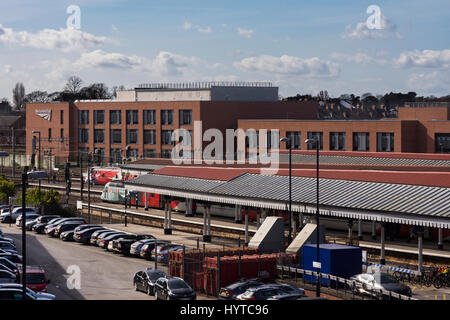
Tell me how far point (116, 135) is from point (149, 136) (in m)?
8.70

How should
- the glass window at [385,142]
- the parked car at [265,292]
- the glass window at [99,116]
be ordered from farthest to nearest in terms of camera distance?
the glass window at [99,116] < the glass window at [385,142] < the parked car at [265,292]

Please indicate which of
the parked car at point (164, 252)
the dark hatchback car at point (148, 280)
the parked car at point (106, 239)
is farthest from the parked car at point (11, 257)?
the parked car at point (106, 239)

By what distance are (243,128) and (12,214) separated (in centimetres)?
4578

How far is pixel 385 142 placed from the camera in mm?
93438

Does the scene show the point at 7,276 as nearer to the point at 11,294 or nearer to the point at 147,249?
the point at 11,294

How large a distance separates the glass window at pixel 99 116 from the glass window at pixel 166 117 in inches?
619

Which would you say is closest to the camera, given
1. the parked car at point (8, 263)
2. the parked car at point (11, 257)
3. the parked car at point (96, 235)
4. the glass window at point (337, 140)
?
the parked car at point (8, 263)

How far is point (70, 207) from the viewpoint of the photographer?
82875 millimetres

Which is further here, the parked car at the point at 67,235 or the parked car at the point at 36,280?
the parked car at the point at 67,235

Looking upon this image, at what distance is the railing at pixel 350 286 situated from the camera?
3487cm

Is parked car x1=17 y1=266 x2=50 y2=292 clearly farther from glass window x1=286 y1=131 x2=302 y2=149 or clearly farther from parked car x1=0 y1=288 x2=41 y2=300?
glass window x1=286 y1=131 x2=302 y2=149

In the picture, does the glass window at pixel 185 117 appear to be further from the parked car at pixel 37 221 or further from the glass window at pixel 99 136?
the parked car at pixel 37 221

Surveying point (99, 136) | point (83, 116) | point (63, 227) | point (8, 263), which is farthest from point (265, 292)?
point (83, 116)
